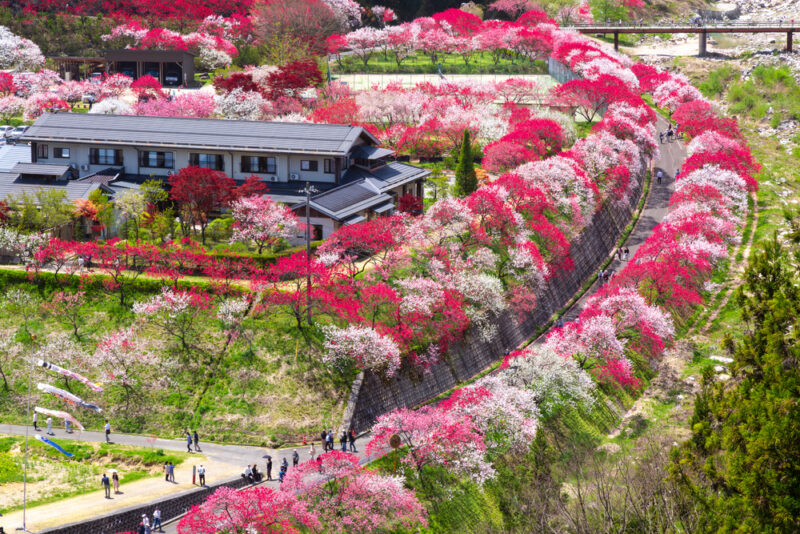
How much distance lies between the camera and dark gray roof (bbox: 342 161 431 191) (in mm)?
68938

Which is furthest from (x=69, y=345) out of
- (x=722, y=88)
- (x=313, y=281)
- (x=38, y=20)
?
(x=722, y=88)

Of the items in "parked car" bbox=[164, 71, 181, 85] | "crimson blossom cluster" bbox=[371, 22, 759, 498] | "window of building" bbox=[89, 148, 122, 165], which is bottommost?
"crimson blossom cluster" bbox=[371, 22, 759, 498]

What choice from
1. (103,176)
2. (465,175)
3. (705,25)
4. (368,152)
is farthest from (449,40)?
(103,176)

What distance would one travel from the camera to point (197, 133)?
7106 cm

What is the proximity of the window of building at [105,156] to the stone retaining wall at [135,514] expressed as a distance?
35.0m

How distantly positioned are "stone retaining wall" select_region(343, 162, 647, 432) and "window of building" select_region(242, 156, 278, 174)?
20069 mm

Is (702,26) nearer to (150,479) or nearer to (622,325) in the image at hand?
(622,325)

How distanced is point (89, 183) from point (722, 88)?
271ft

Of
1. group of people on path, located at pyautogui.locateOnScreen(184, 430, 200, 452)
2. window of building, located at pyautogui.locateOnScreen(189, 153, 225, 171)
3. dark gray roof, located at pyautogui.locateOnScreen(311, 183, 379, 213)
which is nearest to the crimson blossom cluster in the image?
group of people on path, located at pyautogui.locateOnScreen(184, 430, 200, 452)

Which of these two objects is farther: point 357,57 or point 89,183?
point 357,57

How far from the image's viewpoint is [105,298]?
184 ft

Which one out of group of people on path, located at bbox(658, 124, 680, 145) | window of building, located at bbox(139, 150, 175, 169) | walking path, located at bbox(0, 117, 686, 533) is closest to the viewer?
walking path, located at bbox(0, 117, 686, 533)

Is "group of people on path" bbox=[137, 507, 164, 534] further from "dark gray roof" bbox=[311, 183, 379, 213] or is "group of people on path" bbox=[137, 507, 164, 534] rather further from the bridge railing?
the bridge railing

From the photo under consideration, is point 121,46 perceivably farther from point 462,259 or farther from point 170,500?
point 170,500
